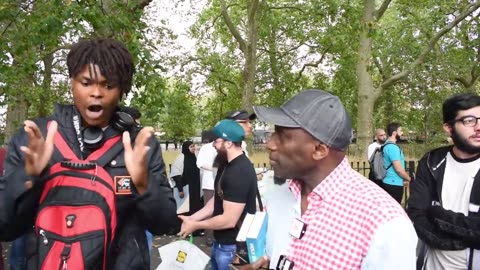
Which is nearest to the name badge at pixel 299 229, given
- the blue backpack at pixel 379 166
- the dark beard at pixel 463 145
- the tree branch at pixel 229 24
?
the dark beard at pixel 463 145

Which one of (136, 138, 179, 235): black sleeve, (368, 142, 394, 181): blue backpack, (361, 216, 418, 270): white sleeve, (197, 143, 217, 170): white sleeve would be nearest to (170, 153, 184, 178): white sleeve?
(197, 143, 217, 170): white sleeve

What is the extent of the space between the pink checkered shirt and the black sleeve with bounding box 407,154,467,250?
1.49 metres

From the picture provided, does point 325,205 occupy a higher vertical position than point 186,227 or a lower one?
higher

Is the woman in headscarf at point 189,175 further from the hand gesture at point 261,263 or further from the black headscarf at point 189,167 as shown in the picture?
the hand gesture at point 261,263

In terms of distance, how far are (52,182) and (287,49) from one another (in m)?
23.4

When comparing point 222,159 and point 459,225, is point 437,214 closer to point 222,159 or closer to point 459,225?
point 459,225

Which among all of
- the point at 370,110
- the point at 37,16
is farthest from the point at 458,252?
the point at 370,110

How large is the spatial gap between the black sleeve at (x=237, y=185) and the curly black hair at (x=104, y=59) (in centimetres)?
195

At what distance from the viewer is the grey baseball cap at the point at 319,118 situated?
1.89 metres

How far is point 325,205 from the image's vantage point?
1.84 m

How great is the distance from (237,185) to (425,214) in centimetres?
138

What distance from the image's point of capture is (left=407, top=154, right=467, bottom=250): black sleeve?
3.09 m

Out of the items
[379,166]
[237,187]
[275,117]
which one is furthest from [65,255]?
[379,166]

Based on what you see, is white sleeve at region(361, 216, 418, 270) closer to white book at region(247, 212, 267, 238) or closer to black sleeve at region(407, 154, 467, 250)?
white book at region(247, 212, 267, 238)
